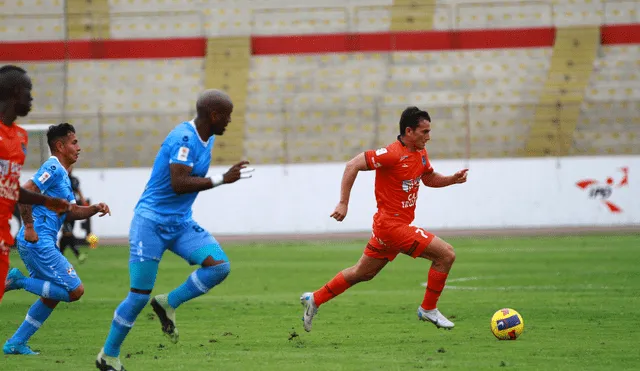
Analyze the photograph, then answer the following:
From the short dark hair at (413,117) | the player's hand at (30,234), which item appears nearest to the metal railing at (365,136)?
the short dark hair at (413,117)

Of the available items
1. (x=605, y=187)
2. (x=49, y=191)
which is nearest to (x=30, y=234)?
(x=49, y=191)

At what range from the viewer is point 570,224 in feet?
90.2

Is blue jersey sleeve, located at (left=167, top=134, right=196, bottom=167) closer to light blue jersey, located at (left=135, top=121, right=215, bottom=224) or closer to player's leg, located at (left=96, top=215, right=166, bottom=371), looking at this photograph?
light blue jersey, located at (left=135, top=121, right=215, bottom=224)

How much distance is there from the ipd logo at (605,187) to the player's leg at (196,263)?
20921 mm

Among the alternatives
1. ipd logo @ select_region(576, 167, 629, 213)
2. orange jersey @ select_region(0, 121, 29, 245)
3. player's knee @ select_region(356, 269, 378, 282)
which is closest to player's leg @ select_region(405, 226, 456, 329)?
player's knee @ select_region(356, 269, 378, 282)

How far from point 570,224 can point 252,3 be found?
14.0 meters

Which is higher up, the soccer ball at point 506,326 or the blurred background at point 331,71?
the blurred background at point 331,71

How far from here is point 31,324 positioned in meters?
9.31

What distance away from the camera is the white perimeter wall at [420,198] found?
90.0ft

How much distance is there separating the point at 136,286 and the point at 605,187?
71.2ft

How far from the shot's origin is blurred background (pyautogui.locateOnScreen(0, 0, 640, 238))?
2998cm

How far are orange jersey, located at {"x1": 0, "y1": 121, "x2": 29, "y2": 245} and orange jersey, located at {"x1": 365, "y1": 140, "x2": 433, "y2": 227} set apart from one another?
14.6ft

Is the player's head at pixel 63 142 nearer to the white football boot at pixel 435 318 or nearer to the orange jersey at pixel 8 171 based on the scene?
the orange jersey at pixel 8 171

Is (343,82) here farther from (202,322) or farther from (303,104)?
(202,322)
